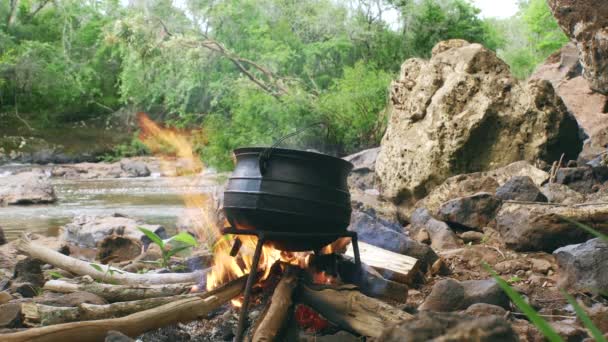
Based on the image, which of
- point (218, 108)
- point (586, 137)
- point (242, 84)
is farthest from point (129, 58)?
point (586, 137)

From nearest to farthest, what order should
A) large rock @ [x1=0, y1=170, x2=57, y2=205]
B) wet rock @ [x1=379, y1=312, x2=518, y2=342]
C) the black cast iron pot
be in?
wet rock @ [x1=379, y1=312, x2=518, y2=342] → the black cast iron pot → large rock @ [x1=0, y1=170, x2=57, y2=205]

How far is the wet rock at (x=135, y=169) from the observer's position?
19.9 meters

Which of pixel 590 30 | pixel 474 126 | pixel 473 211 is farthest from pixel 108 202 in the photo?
pixel 590 30

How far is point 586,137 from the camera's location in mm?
11383

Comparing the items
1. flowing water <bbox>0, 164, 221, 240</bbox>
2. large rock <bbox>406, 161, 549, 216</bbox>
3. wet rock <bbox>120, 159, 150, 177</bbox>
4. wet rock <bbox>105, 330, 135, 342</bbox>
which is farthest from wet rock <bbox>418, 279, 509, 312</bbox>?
wet rock <bbox>120, 159, 150, 177</bbox>

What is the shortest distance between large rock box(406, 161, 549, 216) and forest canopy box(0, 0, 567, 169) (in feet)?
26.0

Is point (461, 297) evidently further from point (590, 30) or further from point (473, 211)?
point (590, 30)

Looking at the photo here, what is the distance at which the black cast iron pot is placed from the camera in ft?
9.78

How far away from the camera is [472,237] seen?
5637 millimetres

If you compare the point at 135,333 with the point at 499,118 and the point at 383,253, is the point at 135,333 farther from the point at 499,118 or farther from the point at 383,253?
the point at 499,118

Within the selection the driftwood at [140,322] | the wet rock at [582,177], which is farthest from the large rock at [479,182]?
the driftwood at [140,322]

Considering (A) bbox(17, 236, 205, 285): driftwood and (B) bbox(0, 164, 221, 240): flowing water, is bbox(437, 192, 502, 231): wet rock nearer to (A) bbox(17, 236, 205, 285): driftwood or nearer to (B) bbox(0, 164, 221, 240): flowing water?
(A) bbox(17, 236, 205, 285): driftwood

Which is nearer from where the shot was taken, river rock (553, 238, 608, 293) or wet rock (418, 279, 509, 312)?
wet rock (418, 279, 509, 312)

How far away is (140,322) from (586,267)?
2668 millimetres
